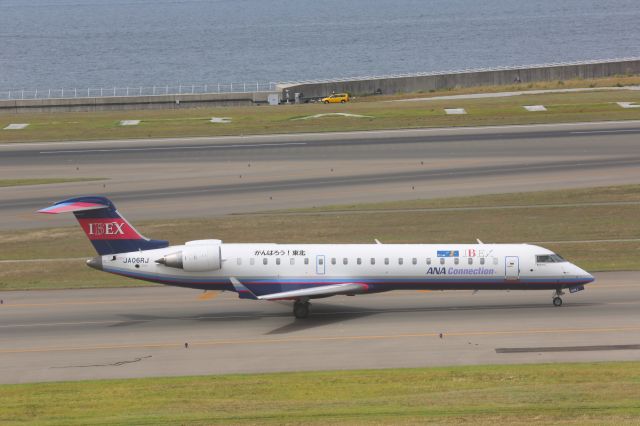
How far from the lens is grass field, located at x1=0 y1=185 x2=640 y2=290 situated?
→ 167 feet

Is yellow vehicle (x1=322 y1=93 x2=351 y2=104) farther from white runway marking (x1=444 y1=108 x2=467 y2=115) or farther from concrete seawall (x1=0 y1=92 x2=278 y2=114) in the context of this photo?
white runway marking (x1=444 y1=108 x2=467 y2=115)

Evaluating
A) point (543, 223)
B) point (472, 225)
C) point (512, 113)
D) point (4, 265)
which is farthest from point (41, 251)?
point (512, 113)

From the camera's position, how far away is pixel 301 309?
41.5m

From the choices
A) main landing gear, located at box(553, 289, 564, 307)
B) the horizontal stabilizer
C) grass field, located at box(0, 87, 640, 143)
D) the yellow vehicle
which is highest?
the yellow vehicle

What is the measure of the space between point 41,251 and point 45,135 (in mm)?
38288

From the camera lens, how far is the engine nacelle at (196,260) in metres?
41.0

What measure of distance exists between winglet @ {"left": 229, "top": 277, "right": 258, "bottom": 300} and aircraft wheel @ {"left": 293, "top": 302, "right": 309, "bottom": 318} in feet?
5.80

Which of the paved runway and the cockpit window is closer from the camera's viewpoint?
the paved runway

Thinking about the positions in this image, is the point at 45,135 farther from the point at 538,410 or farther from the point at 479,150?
the point at 538,410

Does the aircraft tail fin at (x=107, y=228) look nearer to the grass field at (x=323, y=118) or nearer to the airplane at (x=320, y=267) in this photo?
the airplane at (x=320, y=267)

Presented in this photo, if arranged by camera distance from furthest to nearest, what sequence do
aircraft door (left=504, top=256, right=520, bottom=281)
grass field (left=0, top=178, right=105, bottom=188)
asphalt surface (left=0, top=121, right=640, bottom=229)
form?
grass field (left=0, top=178, right=105, bottom=188) < asphalt surface (left=0, top=121, right=640, bottom=229) < aircraft door (left=504, top=256, right=520, bottom=281)

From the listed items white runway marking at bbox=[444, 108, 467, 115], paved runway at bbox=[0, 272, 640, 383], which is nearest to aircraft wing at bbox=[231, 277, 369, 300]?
paved runway at bbox=[0, 272, 640, 383]

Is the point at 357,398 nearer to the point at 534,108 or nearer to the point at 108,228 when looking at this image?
the point at 108,228

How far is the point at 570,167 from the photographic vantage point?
71562 mm
